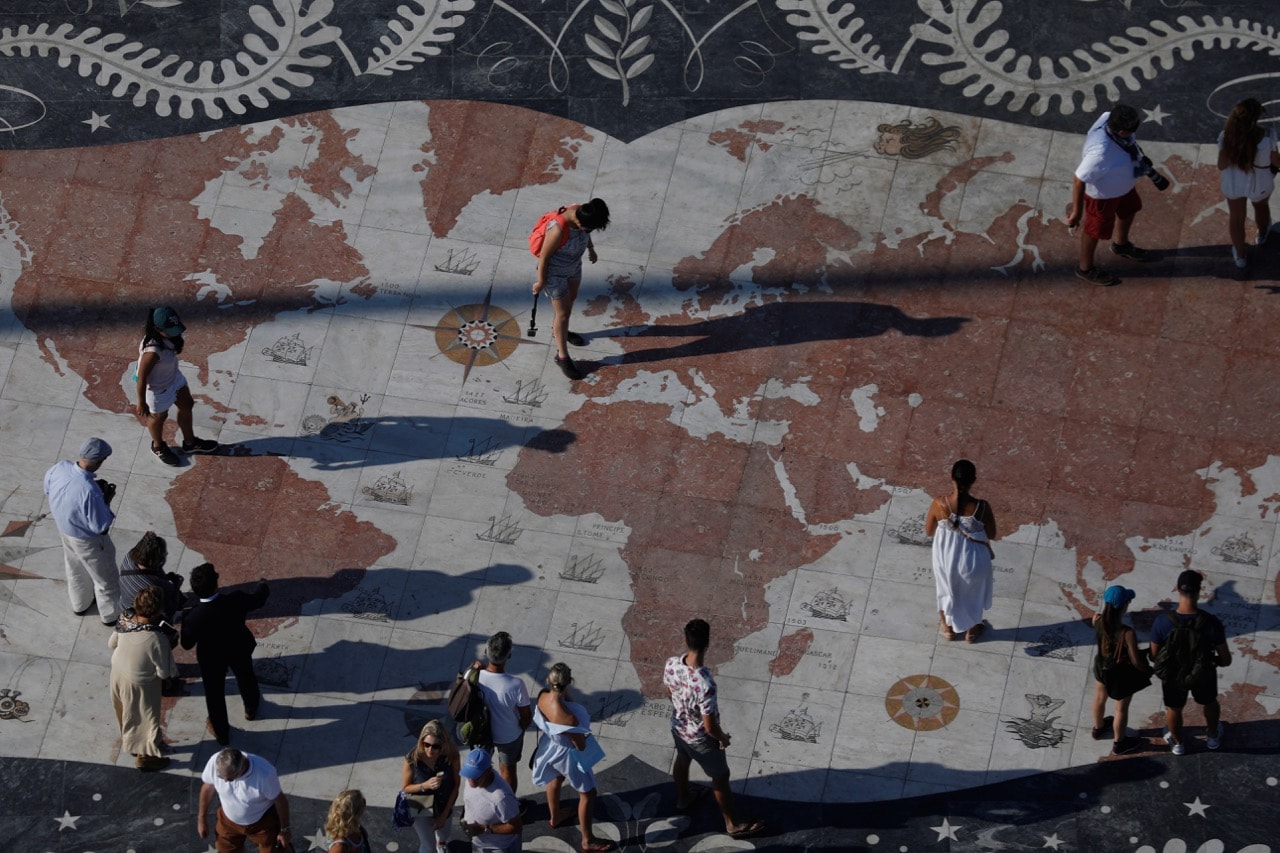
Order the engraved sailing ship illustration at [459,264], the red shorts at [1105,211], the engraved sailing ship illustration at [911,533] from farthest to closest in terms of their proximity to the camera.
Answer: the engraved sailing ship illustration at [459,264] → the red shorts at [1105,211] → the engraved sailing ship illustration at [911,533]

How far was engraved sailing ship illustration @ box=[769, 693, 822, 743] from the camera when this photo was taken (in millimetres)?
13656

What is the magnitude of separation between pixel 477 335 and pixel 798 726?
4.45 meters

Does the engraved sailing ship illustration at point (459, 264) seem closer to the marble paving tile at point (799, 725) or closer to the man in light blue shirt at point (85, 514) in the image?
the man in light blue shirt at point (85, 514)

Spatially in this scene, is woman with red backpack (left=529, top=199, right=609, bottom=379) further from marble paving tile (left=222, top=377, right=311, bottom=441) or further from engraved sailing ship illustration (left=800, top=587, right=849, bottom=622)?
engraved sailing ship illustration (left=800, top=587, right=849, bottom=622)

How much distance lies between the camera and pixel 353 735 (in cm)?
1373

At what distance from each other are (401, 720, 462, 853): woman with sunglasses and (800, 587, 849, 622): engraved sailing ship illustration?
326cm

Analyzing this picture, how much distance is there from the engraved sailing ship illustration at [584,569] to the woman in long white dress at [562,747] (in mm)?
→ 1625

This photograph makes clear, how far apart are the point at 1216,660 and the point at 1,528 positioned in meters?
9.78

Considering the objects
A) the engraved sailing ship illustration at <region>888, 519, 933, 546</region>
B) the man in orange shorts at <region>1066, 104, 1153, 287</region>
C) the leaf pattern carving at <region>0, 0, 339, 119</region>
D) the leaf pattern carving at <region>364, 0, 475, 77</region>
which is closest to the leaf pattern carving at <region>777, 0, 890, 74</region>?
the man in orange shorts at <region>1066, 104, 1153, 287</region>

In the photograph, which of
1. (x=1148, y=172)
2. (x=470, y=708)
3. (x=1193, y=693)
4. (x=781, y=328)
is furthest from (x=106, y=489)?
(x=1148, y=172)

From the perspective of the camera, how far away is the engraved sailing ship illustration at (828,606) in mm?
14094

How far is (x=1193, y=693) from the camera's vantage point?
13.0 meters

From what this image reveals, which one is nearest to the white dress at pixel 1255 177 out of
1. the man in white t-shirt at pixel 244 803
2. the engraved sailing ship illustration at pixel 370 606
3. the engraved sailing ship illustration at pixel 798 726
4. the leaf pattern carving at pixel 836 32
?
the leaf pattern carving at pixel 836 32

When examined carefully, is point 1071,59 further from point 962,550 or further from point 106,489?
point 106,489
